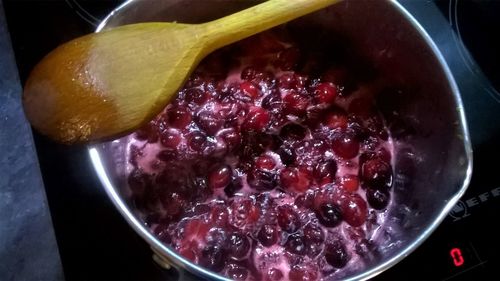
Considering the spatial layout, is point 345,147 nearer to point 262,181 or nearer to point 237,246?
point 262,181

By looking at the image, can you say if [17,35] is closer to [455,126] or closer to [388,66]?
[388,66]

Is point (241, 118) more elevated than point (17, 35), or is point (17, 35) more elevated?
point (17, 35)

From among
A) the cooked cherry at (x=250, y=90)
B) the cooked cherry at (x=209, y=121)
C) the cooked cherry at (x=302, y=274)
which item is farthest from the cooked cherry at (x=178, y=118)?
the cooked cherry at (x=302, y=274)

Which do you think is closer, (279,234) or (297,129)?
(279,234)

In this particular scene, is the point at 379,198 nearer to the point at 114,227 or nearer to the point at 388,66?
the point at 388,66

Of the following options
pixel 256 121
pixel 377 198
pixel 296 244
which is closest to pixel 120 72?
A: pixel 256 121

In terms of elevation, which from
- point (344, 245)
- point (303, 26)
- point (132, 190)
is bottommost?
point (344, 245)

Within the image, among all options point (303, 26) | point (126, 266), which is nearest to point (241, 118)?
point (303, 26)
